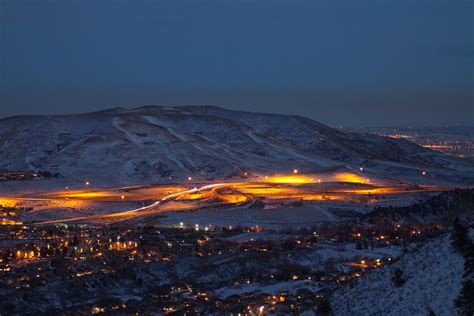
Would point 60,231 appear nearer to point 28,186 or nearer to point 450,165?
point 28,186

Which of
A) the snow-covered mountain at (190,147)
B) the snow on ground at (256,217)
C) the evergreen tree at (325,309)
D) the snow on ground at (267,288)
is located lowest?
the snow on ground at (267,288)

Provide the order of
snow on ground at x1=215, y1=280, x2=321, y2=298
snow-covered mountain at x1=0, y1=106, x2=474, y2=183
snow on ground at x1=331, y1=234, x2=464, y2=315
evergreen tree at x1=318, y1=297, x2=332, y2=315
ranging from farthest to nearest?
snow-covered mountain at x1=0, y1=106, x2=474, y2=183, snow on ground at x1=215, y1=280, x2=321, y2=298, evergreen tree at x1=318, y1=297, x2=332, y2=315, snow on ground at x1=331, y1=234, x2=464, y2=315

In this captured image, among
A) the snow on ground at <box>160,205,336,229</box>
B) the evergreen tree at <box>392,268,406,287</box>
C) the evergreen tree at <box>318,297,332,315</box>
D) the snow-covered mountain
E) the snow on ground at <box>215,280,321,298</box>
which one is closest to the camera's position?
the evergreen tree at <box>392,268,406,287</box>

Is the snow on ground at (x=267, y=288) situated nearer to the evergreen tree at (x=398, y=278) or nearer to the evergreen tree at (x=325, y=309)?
the evergreen tree at (x=325, y=309)

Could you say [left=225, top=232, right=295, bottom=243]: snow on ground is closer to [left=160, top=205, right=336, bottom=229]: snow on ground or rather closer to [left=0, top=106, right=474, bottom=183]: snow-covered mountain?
[left=160, top=205, right=336, bottom=229]: snow on ground

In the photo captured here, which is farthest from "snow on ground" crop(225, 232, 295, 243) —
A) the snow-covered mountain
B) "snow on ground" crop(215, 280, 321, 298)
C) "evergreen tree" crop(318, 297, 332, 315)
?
the snow-covered mountain

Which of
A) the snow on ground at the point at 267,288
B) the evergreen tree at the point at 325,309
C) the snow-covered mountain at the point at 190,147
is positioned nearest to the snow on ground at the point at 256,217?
the snow on ground at the point at 267,288
